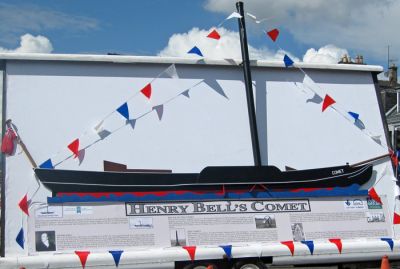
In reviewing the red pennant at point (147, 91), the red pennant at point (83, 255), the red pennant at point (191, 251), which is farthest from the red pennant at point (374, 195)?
the red pennant at point (83, 255)

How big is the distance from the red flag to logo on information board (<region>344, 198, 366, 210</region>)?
14.7 ft

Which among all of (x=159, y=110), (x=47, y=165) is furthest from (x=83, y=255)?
(x=159, y=110)

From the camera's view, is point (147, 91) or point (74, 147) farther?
point (147, 91)

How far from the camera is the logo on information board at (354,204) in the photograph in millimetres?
7809

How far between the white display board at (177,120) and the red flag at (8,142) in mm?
98

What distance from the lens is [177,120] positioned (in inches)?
302

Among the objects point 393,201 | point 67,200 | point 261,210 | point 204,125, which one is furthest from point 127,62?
point 393,201

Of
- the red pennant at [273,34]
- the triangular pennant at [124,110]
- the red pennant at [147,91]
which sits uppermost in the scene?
the red pennant at [273,34]

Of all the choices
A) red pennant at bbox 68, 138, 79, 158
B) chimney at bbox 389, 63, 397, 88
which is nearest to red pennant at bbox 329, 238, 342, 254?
red pennant at bbox 68, 138, 79, 158

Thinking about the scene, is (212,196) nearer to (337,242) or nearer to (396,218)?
(337,242)

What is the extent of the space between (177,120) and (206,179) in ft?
3.03

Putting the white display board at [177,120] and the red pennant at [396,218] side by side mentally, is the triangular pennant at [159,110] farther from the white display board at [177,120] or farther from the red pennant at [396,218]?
the red pennant at [396,218]

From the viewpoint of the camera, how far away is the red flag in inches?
270

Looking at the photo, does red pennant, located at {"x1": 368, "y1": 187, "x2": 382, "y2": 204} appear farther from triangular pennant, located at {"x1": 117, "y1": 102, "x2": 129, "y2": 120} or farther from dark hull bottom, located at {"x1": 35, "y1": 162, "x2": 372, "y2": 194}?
triangular pennant, located at {"x1": 117, "y1": 102, "x2": 129, "y2": 120}
